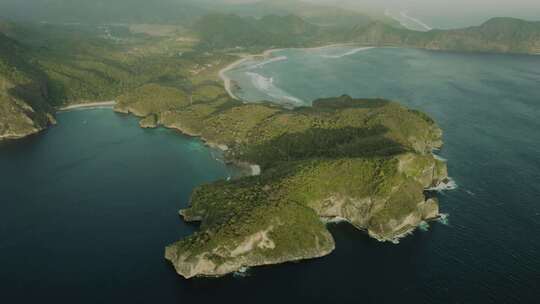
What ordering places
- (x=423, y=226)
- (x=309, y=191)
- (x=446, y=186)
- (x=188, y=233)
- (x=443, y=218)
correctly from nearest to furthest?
(x=188, y=233), (x=423, y=226), (x=309, y=191), (x=443, y=218), (x=446, y=186)

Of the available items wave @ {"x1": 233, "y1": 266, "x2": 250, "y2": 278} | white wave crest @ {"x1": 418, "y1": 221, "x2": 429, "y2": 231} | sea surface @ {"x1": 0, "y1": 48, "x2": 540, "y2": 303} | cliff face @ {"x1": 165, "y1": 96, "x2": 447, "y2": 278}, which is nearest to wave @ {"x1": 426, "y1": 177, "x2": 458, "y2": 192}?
cliff face @ {"x1": 165, "y1": 96, "x2": 447, "y2": 278}

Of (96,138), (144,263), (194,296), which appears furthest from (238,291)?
(96,138)

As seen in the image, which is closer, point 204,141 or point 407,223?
point 407,223

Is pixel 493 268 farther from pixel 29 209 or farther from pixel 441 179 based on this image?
pixel 29 209

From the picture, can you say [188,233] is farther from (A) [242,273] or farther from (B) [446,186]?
(B) [446,186]

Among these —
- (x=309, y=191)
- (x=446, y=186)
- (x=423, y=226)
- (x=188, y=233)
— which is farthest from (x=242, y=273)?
(x=446, y=186)

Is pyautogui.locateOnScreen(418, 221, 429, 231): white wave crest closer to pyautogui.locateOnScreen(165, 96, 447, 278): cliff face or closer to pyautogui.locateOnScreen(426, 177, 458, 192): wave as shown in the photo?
pyautogui.locateOnScreen(165, 96, 447, 278): cliff face

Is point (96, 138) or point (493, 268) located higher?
point (493, 268)

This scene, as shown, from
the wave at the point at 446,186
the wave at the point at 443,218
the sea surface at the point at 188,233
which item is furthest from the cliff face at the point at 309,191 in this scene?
the sea surface at the point at 188,233
